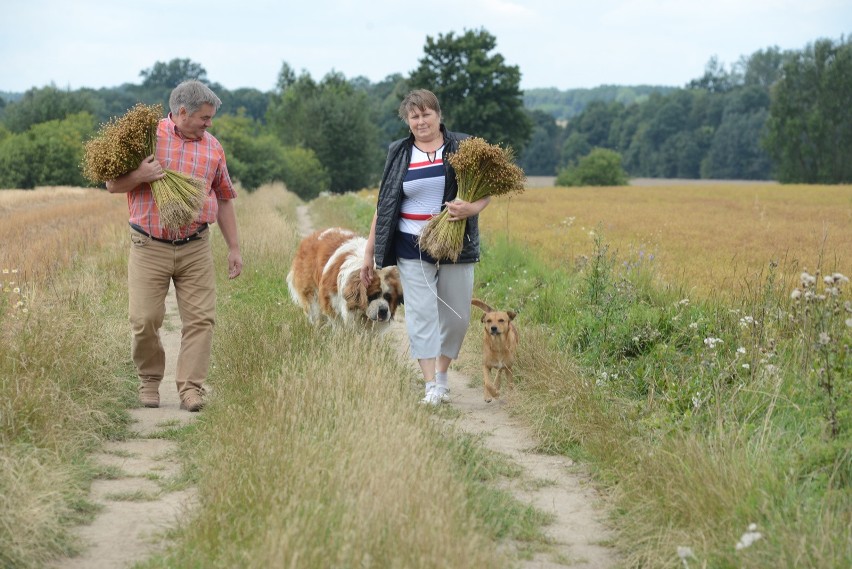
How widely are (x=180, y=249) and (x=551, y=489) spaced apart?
126 inches

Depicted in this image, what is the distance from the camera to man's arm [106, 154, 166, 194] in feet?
21.0

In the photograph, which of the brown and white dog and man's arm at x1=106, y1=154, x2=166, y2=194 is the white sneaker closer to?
the brown and white dog

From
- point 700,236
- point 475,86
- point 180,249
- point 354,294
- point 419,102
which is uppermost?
point 475,86

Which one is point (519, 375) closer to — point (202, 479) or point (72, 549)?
point (202, 479)

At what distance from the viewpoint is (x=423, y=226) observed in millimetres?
6770

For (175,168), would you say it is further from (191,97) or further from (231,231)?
(231,231)

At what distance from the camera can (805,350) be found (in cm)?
567

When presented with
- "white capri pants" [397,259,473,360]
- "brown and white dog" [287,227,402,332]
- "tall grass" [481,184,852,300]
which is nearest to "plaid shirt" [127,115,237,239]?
"white capri pants" [397,259,473,360]

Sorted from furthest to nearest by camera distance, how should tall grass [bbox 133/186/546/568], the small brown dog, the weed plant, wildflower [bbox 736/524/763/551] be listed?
1. the small brown dog
2. the weed plant
3. tall grass [bbox 133/186/546/568]
4. wildflower [bbox 736/524/763/551]

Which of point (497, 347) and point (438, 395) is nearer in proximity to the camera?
point (438, 395)

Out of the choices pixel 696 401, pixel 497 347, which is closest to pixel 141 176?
pixel 497 347

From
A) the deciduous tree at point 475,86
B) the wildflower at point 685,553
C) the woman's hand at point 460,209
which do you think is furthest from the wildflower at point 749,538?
the deciduous tree at point 475,86

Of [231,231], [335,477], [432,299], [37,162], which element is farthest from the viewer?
[37,162]

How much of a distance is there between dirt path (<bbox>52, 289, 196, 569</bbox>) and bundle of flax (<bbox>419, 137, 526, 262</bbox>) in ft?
6.96
